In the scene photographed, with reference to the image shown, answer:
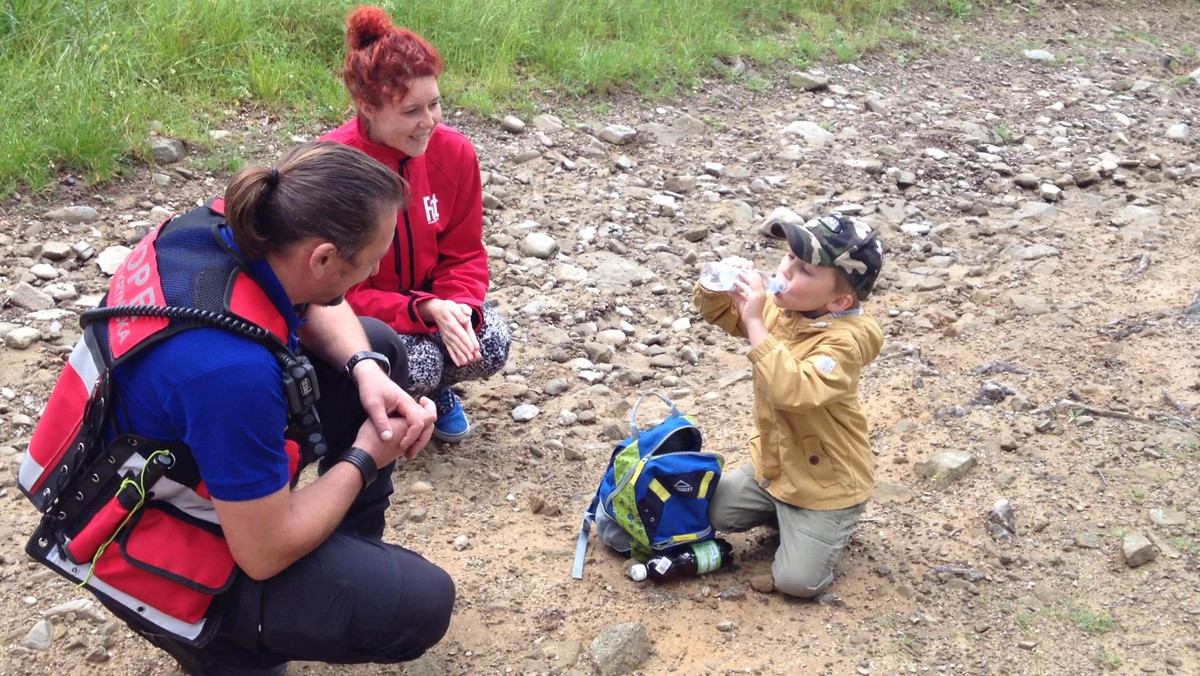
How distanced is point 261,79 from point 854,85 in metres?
4.02

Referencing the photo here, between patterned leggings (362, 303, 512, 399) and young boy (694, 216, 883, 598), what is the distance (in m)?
0.93

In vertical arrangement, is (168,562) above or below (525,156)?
above

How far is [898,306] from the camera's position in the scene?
5.11 metres

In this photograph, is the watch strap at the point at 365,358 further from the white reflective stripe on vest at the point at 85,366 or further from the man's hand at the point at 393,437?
the white reflective stripe on vest at the point at 85,366

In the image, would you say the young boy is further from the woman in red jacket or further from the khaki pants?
the woman in red jacket

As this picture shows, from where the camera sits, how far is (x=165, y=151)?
5.42m

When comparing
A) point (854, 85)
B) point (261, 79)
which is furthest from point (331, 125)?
point (854, 85)

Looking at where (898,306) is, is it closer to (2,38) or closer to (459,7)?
(459,7)

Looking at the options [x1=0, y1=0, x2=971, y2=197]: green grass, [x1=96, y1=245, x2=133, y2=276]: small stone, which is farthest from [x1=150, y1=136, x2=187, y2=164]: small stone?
[x1=96, y1=245, x2=133, y2=276]: small stone

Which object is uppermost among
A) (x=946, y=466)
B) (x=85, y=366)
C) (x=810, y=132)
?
(x=85, y=366)

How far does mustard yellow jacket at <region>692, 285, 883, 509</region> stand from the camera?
2967 mm

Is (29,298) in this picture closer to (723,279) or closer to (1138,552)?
(723,279)

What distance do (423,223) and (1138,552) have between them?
2382mm

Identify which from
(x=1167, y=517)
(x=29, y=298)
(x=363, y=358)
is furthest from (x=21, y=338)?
(x=1167, y=517)
